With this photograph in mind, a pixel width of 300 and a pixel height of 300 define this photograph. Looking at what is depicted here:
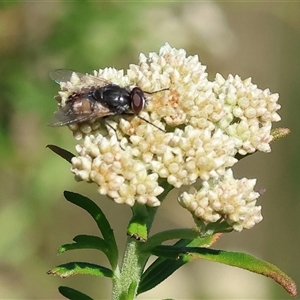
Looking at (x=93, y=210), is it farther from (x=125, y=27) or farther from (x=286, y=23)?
(x=286, y=23)

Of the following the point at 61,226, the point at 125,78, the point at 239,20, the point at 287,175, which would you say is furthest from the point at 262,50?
the point at 125,78

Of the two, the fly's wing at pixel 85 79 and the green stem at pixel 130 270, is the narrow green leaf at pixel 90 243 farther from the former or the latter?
the fly's wing at pixel 85 79

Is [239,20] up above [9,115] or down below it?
above

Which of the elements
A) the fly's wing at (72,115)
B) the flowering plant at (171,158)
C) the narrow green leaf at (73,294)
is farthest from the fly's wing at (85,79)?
the narrow green leaf at (73,294)

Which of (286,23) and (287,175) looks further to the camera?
(286,23)

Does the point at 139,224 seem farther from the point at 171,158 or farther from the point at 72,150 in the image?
the point at 72,150

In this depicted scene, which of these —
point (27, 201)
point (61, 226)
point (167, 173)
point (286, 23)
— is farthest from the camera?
point (286, 23)

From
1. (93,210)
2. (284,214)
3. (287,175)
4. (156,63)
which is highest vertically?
(287,175)
